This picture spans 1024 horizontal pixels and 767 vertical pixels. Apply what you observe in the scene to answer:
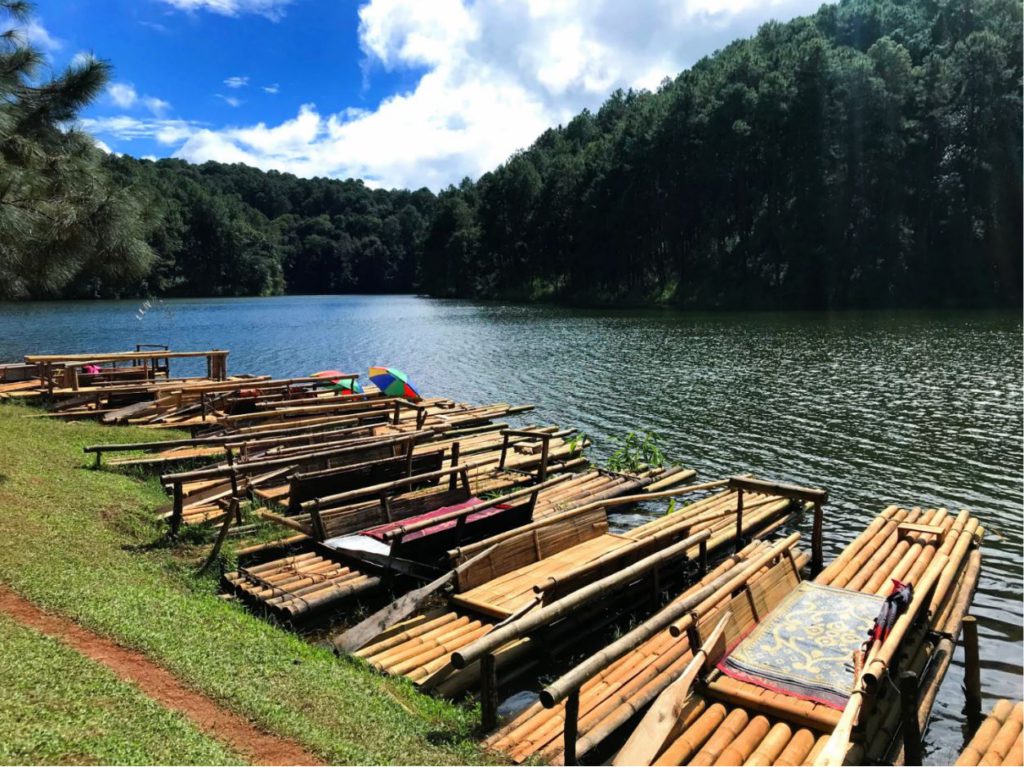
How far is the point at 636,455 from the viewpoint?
70.4 feet

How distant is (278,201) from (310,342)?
154 m

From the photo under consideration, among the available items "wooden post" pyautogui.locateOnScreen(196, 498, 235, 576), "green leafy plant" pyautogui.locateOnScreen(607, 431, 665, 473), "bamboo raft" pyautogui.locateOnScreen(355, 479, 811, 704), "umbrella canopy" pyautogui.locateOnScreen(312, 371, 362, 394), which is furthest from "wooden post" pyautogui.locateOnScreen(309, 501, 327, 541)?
"umbrella canopy" pyautogui.locateOnScreen(312, 371, 362, 394)

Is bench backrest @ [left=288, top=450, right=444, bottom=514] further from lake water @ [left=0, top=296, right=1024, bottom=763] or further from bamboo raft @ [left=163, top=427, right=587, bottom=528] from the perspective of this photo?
lake water @ [left=0, top=296, right=1024, bottom=763]

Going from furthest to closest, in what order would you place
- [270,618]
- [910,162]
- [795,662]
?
[910,162], [270,618], [795,662]

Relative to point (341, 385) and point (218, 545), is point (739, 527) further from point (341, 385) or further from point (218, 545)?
point (341, 385)

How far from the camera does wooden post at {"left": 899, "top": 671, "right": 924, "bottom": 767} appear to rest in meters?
6.89

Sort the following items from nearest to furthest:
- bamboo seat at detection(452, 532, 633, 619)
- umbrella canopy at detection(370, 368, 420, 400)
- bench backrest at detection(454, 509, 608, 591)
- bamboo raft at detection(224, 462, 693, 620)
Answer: bamboo seat at detection(452, 532, 633, 619), bamboo raft at detection(224, 462, 693, 620), bench backrest at detection(454, 509, 608, 591), umbrella canopy at detection(370, 368, 420, 400)

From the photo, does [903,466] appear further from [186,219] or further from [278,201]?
[278,201]

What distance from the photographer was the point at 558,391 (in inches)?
1286

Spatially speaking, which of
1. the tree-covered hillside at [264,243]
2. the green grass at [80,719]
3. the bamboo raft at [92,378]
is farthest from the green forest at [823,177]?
the tree-covered hillside at [264,243]

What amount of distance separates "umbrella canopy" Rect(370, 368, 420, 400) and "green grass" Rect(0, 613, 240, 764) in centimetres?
2189

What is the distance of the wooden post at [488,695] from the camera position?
772cm

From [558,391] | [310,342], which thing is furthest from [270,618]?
[310,342]

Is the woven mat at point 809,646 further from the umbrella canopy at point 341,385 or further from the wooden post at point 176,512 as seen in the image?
the umbrella canopy at point 341,385
